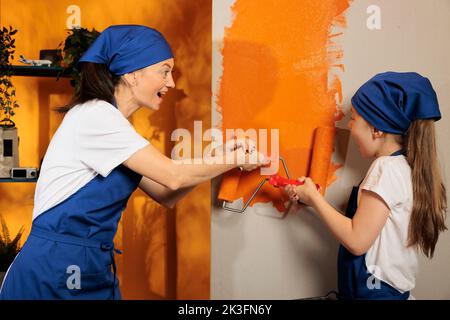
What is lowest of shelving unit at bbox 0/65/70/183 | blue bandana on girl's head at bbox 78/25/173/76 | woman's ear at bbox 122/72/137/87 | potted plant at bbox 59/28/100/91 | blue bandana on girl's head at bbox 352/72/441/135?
blue bandana on girl's head at bbox 352/72/441/135

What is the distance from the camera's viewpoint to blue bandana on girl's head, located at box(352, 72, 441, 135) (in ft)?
4.33

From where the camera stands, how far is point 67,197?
4.26 feet

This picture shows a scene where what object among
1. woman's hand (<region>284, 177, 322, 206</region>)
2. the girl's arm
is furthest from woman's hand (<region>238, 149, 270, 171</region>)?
the girl's arm

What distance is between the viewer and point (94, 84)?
4.44ft

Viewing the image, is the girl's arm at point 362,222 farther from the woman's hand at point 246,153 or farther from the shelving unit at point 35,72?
the shelving unit at point 35,72

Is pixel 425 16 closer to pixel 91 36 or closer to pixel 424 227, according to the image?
pixel 424 227

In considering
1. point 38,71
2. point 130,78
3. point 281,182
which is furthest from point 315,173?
point 38,71

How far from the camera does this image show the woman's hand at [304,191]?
1.41 metres

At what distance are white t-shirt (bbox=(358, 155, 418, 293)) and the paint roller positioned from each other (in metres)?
0.22

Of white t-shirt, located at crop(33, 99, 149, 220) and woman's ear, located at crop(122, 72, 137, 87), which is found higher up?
woman's ear, located at crop(122, 72, 137, 87)

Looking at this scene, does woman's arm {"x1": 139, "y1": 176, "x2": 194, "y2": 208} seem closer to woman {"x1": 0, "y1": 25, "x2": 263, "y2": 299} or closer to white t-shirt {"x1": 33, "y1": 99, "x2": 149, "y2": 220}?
woman {"x1": 0, "y1": 25, "x2": 263, "y2": 299}

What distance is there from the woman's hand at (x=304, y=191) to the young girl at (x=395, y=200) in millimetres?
25

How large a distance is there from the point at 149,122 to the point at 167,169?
1.25 metres

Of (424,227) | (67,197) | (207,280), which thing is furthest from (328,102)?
(207,280)
